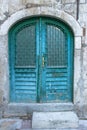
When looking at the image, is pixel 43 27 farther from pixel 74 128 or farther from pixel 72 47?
pixel 74 128

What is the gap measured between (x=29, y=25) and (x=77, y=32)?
3.71 ft

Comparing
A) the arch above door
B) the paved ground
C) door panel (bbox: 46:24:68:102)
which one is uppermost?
the arch above door

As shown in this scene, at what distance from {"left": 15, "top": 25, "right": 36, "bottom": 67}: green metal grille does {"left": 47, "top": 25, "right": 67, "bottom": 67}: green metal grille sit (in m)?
0.38

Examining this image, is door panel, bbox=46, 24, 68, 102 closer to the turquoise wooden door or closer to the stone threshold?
the turquoise wooden door

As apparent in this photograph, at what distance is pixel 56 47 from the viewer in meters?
6.21

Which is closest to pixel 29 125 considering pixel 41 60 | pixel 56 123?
pixel 56 123

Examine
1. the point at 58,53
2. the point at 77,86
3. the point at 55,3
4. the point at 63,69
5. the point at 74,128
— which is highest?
the point at 55,3

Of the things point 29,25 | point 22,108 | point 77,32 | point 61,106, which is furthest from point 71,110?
point 29,25

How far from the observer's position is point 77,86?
6.09 m

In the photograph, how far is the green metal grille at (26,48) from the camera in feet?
20.4

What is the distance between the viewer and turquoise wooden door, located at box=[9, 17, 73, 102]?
618 centimetres

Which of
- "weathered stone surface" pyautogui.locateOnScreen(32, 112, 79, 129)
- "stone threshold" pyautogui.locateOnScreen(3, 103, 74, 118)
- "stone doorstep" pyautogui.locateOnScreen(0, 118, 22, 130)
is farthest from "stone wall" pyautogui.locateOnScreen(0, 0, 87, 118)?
"weathered stone surface" pyautogui.locateOnScreen(32, 112, 79, 129)

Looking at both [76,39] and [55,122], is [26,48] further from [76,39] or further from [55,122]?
[55,122]

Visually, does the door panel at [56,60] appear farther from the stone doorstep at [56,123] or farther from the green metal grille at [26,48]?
the stone doorstep at [56,123]
